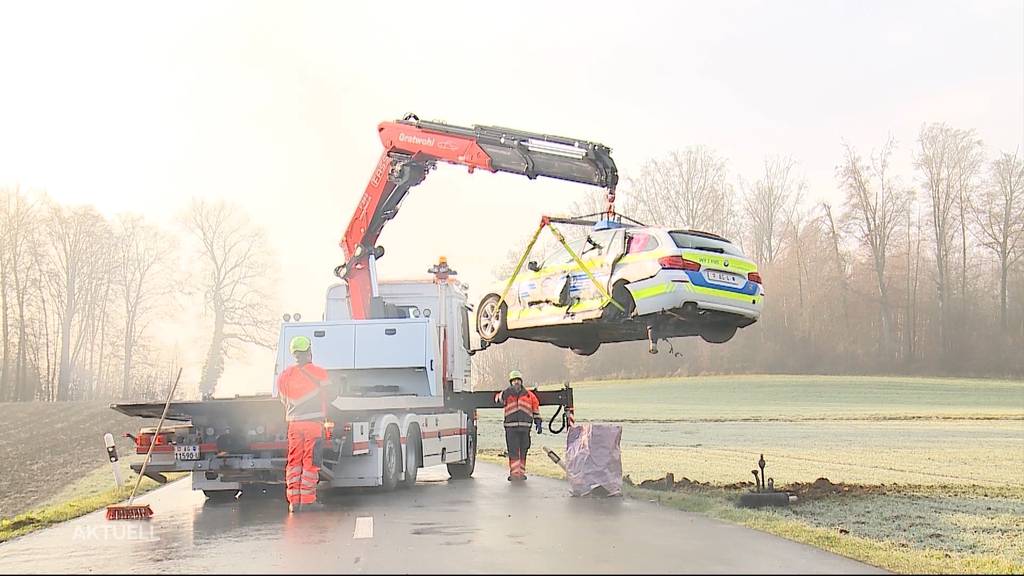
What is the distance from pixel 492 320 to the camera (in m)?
16.1

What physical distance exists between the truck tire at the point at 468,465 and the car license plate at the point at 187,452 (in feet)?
18.8

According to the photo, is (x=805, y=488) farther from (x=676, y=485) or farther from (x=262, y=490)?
(x=262, y=490)

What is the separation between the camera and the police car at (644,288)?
13062 millimetres

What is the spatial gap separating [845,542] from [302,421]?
6.00 meters

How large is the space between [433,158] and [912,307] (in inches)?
2438

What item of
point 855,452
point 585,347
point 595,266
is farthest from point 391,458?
point 855,452

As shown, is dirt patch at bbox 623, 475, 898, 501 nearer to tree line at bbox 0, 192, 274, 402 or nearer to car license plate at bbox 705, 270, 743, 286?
car license plate at bbox 705, 270, 743, 286

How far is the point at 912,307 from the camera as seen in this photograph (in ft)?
237

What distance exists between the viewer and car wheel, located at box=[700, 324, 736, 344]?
1396 cm

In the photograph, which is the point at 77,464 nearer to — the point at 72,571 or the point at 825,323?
the point at 72,571

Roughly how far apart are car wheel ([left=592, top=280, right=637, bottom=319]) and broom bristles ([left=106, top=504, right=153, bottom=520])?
5807 millimetres

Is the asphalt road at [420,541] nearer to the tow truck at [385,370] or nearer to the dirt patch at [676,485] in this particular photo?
the tow truck at [385,370]

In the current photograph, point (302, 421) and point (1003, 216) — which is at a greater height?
point (1003, 216)

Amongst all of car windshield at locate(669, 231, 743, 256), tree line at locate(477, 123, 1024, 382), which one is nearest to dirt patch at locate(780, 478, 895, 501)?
car windshield at locate(669, 231, 743, 256)
